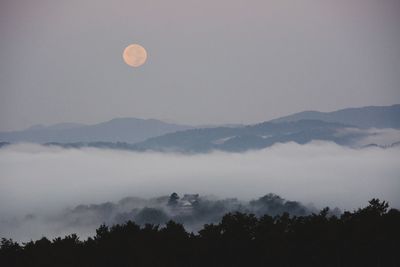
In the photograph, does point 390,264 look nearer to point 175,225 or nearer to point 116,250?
point 175,225

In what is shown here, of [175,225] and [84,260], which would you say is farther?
[175,225]

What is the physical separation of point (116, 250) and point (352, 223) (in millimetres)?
31333

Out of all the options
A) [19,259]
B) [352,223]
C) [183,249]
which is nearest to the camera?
[19,259]

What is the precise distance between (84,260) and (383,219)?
130ft

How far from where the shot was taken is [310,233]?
10806 centimetres

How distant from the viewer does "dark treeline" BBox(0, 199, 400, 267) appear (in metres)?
99.7

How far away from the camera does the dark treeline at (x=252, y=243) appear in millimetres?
99688

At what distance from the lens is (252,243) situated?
346ft

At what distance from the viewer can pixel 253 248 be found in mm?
105250

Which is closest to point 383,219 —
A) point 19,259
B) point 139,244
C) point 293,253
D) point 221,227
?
point 293,253

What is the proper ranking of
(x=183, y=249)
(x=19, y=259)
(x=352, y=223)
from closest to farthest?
(x=19, y=259) < (x=183, y=249) < (x=352, y=223)

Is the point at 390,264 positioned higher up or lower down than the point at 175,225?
lower down

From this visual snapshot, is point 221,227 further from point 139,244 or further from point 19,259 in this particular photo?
point 19,259

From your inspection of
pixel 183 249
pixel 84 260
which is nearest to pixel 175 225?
pixel 183 249
